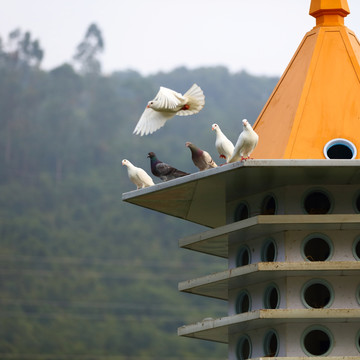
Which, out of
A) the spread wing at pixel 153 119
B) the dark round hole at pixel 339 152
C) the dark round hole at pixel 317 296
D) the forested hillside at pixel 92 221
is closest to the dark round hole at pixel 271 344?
the dark round hole at pixel 317 296

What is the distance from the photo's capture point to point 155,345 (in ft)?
285

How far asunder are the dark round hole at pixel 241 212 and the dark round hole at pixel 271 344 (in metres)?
2.36

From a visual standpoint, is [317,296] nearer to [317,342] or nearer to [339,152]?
[317,342]

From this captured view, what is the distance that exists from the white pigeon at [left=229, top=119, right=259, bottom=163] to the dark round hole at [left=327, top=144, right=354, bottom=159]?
1925 millimetres

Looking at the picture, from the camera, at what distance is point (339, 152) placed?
25547 millimetres

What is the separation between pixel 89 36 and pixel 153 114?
92.7 metres

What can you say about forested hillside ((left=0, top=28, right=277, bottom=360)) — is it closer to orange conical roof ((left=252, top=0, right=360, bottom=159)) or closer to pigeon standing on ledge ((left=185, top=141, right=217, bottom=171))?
orange conical roof ((left=252, top=0, right=360, bottom=159))

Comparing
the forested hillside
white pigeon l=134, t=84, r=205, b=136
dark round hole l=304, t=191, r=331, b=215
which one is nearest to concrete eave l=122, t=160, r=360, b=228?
dark round hole l=304, t=191, r=331, b=215

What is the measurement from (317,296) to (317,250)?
78cm

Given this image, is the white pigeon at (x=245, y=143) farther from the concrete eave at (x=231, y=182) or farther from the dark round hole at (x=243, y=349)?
the dark round hole at (x=243, y=349)

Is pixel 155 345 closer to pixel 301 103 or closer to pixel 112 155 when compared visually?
pixel 112 155

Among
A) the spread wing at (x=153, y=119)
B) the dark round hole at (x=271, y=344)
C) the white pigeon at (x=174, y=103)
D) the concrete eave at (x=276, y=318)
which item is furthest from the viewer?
the spread wing at (x=153, y=119)

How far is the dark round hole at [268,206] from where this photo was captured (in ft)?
83.6

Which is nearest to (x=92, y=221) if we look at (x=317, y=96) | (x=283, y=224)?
(x=317, y=96)
